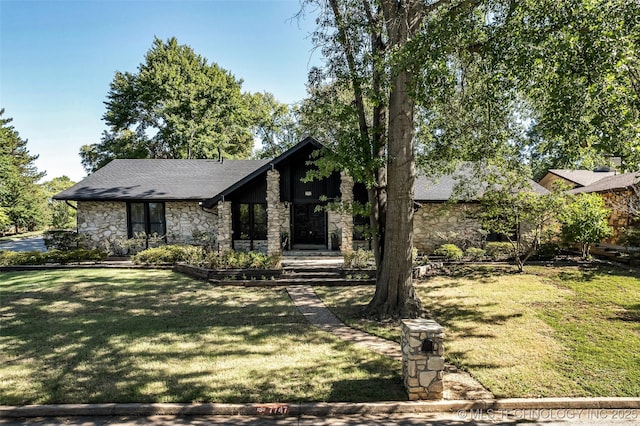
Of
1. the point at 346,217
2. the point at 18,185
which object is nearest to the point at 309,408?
the point at 346,217

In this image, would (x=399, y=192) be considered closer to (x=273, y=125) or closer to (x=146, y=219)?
(x=146, y=219)

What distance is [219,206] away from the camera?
16.1 m

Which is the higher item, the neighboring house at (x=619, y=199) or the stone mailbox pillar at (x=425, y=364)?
the neighboring house at (x=619, y=199)

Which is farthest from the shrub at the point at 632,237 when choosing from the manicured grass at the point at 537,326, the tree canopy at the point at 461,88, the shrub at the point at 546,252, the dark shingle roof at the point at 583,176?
the dark shingle roof at the point at 583,176

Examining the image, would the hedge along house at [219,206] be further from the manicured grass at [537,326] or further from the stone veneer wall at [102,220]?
the manicured grass at [537,326]

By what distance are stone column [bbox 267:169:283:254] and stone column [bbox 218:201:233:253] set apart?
1942 millimetres

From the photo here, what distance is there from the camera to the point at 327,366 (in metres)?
6.32

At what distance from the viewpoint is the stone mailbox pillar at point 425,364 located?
17.4ft

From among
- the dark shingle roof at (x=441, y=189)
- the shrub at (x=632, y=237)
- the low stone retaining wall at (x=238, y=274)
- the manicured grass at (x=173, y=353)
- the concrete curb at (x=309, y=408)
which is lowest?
the concrete curb at (x=309, y=408)

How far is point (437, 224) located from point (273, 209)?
8170 millimetres

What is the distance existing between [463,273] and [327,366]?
9.55 meters

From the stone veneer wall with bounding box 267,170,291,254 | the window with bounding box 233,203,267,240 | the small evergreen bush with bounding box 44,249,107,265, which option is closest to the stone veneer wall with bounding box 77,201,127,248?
the small evergreen bush with bounding box 44,249,107,265

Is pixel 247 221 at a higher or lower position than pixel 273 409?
higher

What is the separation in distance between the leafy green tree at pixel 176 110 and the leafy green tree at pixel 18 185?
6.44 meters
